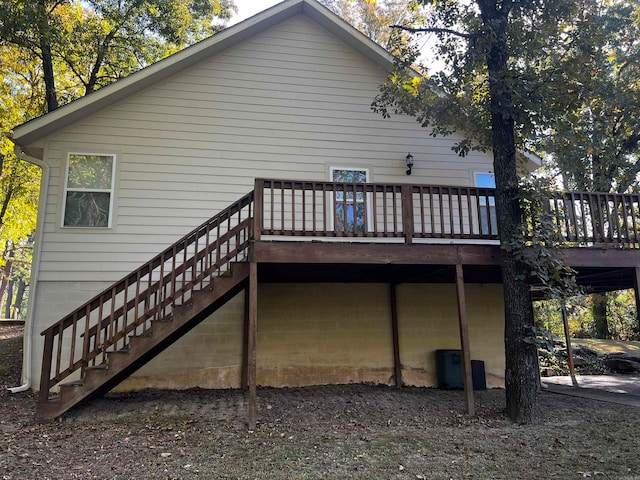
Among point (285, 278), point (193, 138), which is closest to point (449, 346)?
point (285, 278)

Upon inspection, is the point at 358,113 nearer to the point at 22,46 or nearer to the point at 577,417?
the point at 577,417

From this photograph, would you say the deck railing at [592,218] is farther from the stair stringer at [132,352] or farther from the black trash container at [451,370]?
the stair stringer at [132,352]

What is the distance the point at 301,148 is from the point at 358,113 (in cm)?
152

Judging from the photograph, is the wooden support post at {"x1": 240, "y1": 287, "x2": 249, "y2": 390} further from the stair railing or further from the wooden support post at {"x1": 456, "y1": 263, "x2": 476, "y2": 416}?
the wooden support post at {"x1": 456, "y1": 263, "x2": 476, "y2": 416}

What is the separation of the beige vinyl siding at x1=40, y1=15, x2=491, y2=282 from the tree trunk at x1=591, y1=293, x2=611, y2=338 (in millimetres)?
11403

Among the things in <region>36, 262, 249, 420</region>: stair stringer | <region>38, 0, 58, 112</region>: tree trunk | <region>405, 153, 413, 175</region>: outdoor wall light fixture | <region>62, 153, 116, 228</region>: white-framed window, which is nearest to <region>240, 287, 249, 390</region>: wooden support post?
<region>36, 262, 249, 420</region>: stair stringer

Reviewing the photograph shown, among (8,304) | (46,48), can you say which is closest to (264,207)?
(46,48)

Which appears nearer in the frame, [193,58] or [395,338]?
[193,58]

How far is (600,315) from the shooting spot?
1759 cm

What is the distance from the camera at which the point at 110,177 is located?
7973 mm

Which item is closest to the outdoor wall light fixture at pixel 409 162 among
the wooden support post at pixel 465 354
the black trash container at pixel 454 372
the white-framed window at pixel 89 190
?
the wooden support post at pixel 465 354

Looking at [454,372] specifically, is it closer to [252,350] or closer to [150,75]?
[252,350]

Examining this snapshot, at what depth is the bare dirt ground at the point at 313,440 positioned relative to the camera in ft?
13.6

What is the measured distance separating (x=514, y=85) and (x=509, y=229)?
202 cm
